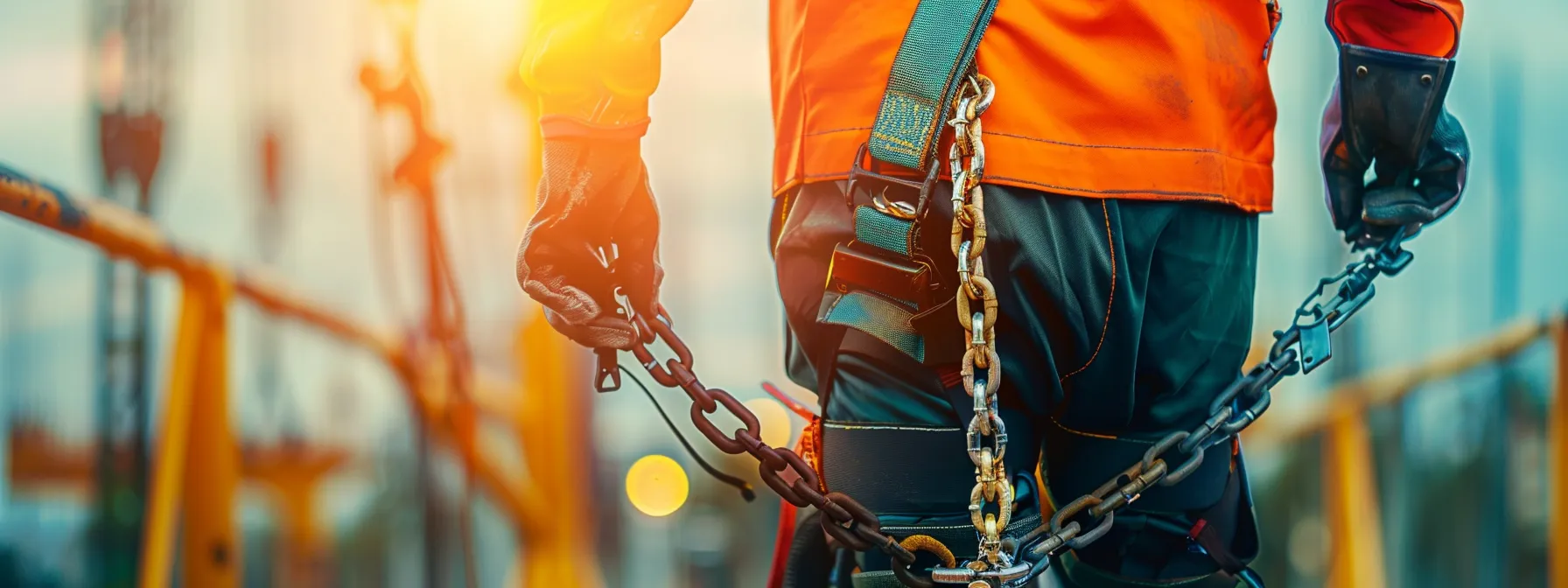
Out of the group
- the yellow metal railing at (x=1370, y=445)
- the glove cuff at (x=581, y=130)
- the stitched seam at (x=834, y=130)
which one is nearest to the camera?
the stitched seam at (x=834, y=130)

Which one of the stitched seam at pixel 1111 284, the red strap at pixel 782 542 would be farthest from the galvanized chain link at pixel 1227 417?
the red strap at pixel 782 542

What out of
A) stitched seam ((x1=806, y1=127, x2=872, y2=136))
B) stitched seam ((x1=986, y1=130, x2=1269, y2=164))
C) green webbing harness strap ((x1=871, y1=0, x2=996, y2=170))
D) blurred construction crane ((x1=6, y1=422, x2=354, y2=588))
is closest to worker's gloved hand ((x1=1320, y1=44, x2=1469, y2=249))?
stitched seam ((x1=986, y1=130, x2=1269, y2=164))

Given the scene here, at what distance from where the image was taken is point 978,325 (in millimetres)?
1183

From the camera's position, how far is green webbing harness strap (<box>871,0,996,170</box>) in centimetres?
122

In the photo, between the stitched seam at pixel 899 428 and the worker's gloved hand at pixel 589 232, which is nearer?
the stitched seam at pixel 899 428

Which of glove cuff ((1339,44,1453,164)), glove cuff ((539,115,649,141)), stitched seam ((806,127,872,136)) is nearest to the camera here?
stitched seam ((806,127,872,136))

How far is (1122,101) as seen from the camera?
1.30 m

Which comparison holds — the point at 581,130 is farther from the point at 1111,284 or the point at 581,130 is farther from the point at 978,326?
the point at 1111,284

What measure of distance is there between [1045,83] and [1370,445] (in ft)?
9.32

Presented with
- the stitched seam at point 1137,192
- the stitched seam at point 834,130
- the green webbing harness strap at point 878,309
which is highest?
the stitched seam at point 834,130

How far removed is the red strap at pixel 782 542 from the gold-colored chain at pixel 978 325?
382 millimetres

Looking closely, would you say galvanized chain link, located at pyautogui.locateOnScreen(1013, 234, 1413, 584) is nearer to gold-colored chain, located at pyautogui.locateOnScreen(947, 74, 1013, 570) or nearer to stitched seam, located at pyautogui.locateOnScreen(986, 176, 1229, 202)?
gold-colored chain, located at pyautogui.locateOnScreen(947, 74, 1013, 570)

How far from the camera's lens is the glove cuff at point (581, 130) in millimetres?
1391

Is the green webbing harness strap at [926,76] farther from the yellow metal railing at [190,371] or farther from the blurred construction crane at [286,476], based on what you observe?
the blurred construction crane at [286,476]
